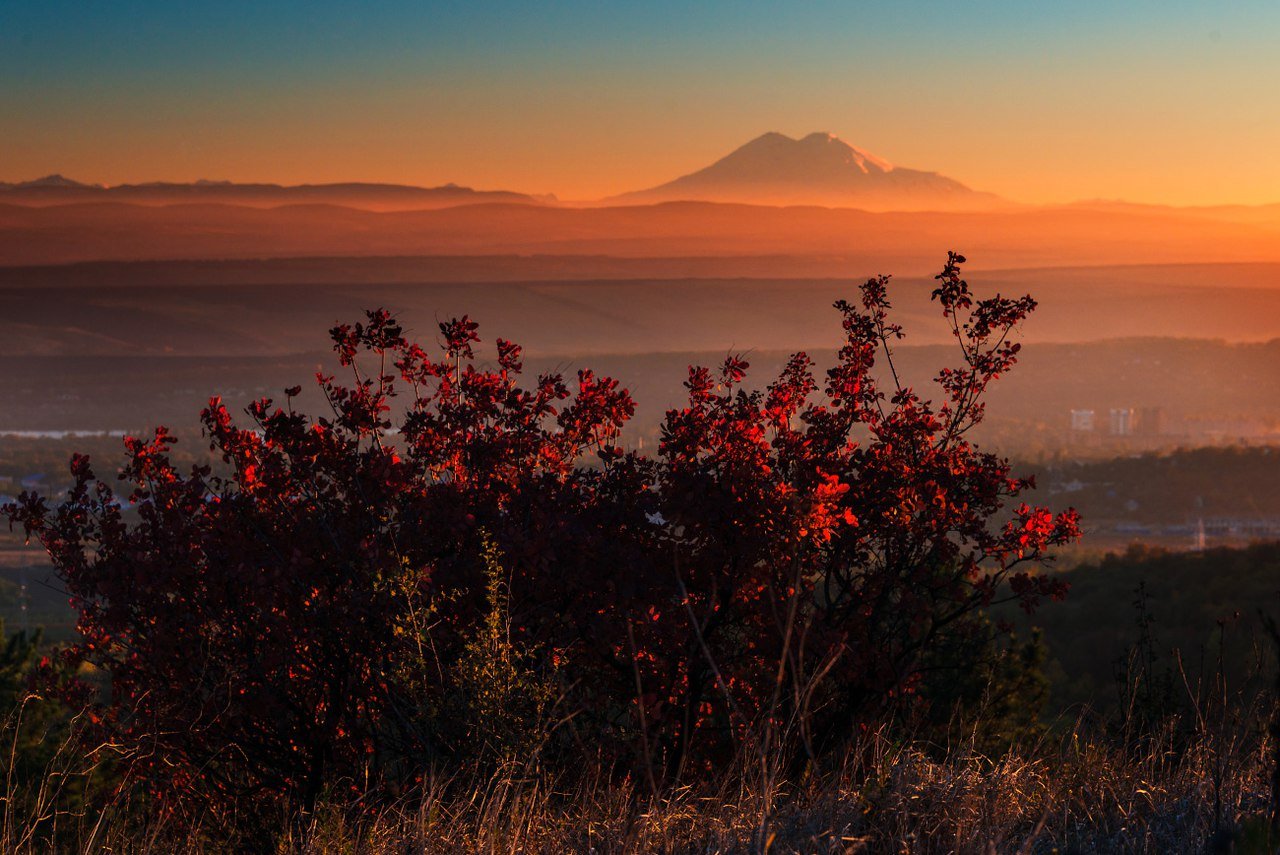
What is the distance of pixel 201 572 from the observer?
848cm

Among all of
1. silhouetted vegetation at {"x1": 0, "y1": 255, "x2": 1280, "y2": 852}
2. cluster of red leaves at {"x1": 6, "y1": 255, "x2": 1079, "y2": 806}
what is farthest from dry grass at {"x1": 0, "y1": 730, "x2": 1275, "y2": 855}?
cluster of red leaves at {"x1": 6, "y1": 255, "x2": 1079, "y2": 806}

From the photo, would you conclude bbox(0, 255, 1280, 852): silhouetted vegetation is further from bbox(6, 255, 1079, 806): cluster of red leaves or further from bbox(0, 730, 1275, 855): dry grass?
bbox(0, 730, 1275, 855): dry grass

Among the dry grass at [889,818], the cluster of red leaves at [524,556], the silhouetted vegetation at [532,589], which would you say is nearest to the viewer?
the dry grass at [889,818]

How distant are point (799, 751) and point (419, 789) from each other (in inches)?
101

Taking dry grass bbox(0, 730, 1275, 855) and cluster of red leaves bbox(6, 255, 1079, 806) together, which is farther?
cluster of red leaves bbox(6, 255, 1079, 806)

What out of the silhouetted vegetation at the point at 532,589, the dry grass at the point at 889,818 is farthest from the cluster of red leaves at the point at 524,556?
the dry grass at the point at 889,818

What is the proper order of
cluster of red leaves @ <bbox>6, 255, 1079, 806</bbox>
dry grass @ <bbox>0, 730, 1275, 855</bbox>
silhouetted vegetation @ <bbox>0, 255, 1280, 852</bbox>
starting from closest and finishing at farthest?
dry grass @ <bbox>0, 730, 1275, 855</bbox>, silhouetted vegetation @ <bbox>0, 255, 1280, 852</bbox>, cluster of red leaves @ <bbox>6, 255, 1079, 806</bbox>

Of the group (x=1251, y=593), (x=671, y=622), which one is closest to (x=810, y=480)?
(x=671, y=622)

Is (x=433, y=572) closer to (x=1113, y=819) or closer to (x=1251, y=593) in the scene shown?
(x=1113, y=819)

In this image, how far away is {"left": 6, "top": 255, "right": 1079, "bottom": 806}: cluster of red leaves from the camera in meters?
7.78

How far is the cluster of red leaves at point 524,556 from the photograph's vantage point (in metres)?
7.78

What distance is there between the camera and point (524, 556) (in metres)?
7.70

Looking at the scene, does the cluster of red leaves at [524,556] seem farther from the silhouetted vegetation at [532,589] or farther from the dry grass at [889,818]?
the dry grass at [889,818]

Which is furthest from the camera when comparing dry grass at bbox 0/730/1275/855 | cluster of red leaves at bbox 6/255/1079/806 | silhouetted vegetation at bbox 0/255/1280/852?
cluster of red leaves at bbox 6/255/1079/806
